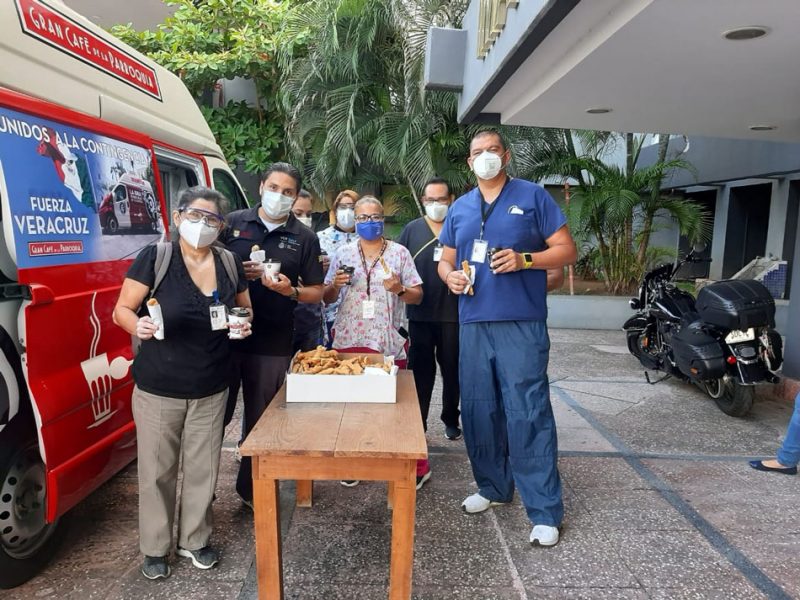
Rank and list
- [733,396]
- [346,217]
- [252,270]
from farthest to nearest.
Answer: [733,396]
[346,217]
[252,270]

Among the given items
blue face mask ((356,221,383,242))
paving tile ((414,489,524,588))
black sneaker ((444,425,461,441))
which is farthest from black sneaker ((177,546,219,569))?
black sneaker ((444,425,461,441))

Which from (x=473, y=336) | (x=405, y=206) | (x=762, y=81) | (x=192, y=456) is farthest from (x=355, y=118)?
(x=192, y=456)

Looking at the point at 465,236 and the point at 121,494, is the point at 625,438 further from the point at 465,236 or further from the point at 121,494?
the point at 121,494

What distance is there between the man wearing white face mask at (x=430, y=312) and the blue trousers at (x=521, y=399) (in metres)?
0.78

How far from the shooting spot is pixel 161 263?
2357 millimetres

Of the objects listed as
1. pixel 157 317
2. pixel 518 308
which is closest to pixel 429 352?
pixel 518 308

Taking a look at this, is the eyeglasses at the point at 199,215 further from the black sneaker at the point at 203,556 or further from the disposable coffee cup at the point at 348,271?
the black sneaker at the point at 203,556

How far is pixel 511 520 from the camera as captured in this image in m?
3.06

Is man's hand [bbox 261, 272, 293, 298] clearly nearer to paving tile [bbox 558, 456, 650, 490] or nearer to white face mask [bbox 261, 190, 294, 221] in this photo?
white face mask [bbox 261, 190, 294, 221]

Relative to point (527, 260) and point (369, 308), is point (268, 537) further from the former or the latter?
point (527, 260)

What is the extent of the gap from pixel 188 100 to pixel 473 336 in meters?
3.05

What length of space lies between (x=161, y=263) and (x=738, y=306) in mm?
4281

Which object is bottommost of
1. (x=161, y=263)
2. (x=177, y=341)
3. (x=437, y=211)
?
(x=177, y=341)

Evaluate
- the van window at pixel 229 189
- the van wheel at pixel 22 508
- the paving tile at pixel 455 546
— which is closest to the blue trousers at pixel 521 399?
the paving tile at pixel 455 546
